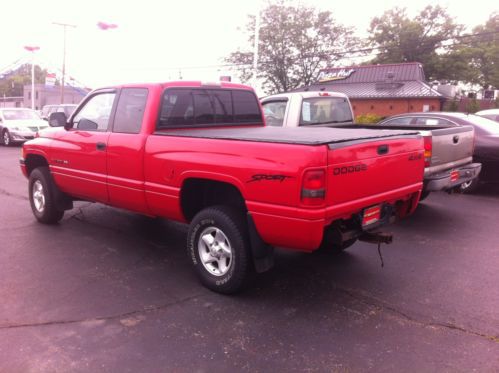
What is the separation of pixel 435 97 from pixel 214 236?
33787 mm

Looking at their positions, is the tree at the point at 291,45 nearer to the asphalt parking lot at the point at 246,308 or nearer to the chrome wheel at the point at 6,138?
the chrome wheel at the point at 6,138

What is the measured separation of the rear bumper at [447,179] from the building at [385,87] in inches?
1121

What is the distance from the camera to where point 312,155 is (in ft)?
10.9

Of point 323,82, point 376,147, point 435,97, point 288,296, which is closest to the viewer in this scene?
point 376,147

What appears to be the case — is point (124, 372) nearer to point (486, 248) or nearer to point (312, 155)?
point (312, 155)

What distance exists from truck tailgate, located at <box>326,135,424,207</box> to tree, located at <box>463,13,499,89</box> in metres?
45.1

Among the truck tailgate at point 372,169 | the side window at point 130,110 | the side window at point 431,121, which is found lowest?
the truck tailgate at point 372,169

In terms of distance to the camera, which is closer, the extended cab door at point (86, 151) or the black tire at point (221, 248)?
the black tire at point (221, 248)

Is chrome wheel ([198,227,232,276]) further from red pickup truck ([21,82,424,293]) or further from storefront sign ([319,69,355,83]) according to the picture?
storefront sign ([319,69,355,83])

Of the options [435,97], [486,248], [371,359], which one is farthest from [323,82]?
[371,359]

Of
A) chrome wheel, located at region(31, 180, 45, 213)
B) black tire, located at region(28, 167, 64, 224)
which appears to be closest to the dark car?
black tire, located at region(28, 167, 64, 224)

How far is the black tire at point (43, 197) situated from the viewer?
609 cm

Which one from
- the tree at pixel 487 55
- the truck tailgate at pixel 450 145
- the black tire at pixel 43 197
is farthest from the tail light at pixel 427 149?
the tree at pixel 487 55

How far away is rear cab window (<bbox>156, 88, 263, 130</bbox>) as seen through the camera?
15.6 feet
